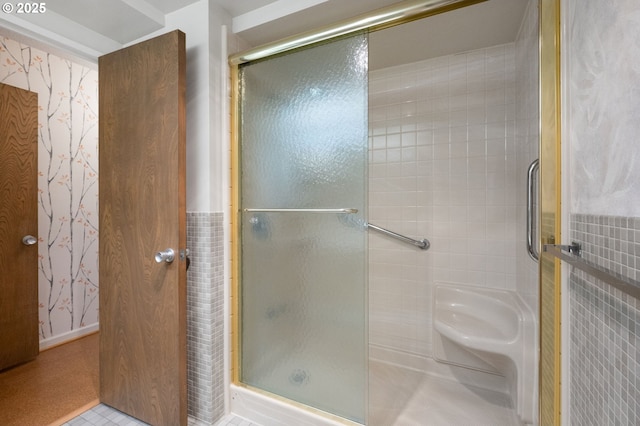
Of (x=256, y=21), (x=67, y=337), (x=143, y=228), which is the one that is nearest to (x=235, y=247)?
(x=143, y=228)

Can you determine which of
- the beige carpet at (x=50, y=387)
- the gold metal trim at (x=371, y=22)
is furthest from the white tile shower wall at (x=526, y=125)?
the beige carpet at (x=50, y=387)

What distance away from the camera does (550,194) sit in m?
0.93

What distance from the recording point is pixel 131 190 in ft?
4.58

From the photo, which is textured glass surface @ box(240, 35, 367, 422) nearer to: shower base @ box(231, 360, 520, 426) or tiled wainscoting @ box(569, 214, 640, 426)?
shower base @ box(231, 360, 520, 426)

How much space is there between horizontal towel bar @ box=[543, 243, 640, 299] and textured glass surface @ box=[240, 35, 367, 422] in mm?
658

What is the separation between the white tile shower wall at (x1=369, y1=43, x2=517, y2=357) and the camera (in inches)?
66.6

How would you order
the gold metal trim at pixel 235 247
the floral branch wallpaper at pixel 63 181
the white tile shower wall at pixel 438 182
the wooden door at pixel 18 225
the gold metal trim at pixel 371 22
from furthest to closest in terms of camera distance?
the floral branch wallpaper at pixel 63 181
the wooden door at pixel 18 225
the white tile shower wall at pixel 438 182
the gold metal trim at pixel 235 247
the gold metal trim at pixel 371 22

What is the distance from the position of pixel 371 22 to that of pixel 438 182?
1.09m

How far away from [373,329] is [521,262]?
1071mm

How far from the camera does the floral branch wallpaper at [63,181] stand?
211cm

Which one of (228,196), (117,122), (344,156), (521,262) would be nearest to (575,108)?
(344,156)

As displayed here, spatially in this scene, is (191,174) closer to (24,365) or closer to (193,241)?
(193,241)

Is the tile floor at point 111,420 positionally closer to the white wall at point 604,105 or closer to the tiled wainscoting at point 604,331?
the tiled wainscoting at point 604,331

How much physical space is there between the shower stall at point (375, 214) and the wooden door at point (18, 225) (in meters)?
1.67
